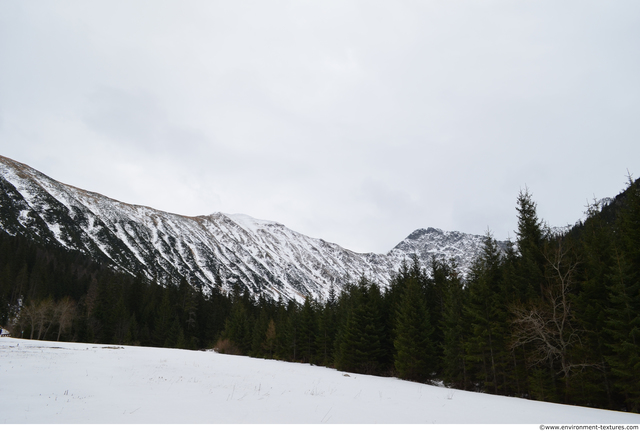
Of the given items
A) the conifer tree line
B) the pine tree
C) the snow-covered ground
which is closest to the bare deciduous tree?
the conifer tree line

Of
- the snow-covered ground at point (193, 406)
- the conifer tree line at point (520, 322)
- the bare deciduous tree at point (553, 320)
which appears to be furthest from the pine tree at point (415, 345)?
the snow-covered ground at point (193, 406)

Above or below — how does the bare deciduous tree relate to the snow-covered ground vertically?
above

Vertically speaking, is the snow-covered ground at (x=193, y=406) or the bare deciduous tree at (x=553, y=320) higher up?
the bare deciduous tree at (x=553, y=320)

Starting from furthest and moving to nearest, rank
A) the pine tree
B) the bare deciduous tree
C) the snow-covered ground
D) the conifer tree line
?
the pine tree, the bare deciduous tree, the conifer tree line, the snow-covered ground

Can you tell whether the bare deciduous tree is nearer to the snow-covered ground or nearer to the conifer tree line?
the conifer tree line

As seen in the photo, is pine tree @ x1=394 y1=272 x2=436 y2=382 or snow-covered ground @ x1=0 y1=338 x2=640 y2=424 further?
pine tree @ x1=394 y1=272 x2=436 y2=382

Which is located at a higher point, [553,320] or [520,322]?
[553,320]

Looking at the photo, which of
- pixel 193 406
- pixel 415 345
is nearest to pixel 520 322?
pixel 415 345

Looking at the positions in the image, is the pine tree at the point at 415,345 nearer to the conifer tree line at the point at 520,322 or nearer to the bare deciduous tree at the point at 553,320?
the conifer tree line at the point at 520,322

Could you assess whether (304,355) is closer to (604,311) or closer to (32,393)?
(604,311)

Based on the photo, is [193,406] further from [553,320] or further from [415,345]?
Result: [415,345]

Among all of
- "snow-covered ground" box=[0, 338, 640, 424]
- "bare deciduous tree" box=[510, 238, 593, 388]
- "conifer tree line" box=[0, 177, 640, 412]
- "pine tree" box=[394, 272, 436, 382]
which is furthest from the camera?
"pine tree" box=[394, 272, 436, 382]

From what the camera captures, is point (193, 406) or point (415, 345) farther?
point (415, 345)

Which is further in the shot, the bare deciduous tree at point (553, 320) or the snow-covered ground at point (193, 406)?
the bare deciduous tree at point (553, 320)
